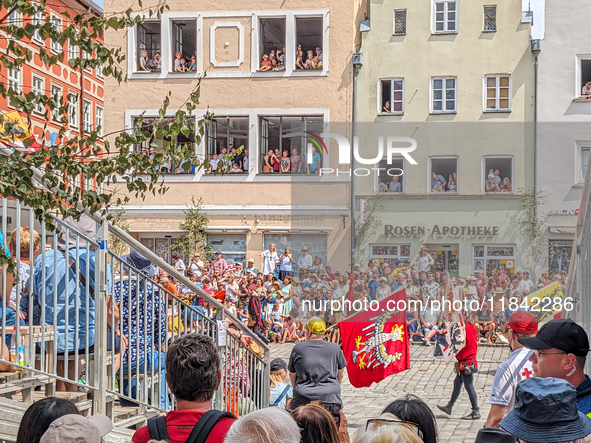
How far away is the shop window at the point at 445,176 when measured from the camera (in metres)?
29.6

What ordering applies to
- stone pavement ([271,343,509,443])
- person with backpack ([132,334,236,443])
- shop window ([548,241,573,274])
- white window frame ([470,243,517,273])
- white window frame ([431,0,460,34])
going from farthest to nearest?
white window frame ([431,0,460,34]) < white window frame ([470,243,517,273]) < shop window ([548,241,573,274]) < stone pavement ([271,343,509,443]) < person with backpack ([132,334,236,443])

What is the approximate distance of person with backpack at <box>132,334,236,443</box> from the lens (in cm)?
344

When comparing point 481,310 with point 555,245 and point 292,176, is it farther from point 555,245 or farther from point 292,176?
point 292,176

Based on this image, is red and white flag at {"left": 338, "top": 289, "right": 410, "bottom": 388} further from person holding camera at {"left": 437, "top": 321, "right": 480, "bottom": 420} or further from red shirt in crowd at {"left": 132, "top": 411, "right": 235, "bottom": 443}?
red shirt in crowd at {"left": 132, "top": 411, "right": 235, "bottom": 443}

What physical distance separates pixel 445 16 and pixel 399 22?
5.92 ft

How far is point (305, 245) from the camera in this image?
95.0 feet

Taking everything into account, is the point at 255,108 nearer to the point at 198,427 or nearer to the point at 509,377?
the point at 509,377

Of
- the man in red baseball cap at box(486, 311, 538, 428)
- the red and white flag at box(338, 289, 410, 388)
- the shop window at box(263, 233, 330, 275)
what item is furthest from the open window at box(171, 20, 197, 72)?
the man in red baseball cap at box(486, 311, 538, 428)

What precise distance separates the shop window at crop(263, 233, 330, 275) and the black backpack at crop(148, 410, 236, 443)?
25.2 metres

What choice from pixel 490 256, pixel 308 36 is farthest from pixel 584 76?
pixel 308 36

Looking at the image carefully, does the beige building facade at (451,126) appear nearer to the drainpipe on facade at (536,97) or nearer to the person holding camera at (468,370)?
the drainpipe on facade at (536,97)

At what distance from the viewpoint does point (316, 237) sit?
2902 centimetres

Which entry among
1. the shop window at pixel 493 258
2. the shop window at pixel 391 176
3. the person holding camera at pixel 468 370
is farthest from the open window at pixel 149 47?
the person holding camera at pixel 468 370

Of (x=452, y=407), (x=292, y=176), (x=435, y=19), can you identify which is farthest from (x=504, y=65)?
(x=452, y=407)
